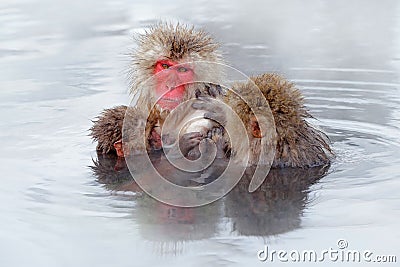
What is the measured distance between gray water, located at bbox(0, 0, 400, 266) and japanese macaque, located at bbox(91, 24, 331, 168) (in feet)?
0.37

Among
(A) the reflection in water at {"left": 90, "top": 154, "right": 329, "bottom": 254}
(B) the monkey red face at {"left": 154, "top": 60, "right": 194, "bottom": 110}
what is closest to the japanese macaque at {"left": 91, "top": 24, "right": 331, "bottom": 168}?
(B) the monkey red face at {"left": 154, "top": 60, "right": 194, "bottom": 110}

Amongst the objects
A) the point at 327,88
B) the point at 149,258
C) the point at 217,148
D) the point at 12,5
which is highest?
the point at 12,5

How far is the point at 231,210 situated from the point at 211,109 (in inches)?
25.5

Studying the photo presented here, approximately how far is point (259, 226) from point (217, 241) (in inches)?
8.2

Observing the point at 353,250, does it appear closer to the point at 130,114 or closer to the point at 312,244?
the point at 312,244

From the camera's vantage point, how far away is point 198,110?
352 cm

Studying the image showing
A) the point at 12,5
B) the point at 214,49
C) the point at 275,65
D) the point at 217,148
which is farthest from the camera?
the point at 12,5

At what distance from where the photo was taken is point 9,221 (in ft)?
9.32

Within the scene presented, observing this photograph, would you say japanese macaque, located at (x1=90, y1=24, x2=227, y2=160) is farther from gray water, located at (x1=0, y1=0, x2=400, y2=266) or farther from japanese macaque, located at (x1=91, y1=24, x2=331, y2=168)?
gray water, located at (x1=0, y1=0, x2=400, y2=266)

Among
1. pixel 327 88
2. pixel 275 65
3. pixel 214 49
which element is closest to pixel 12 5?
pixel 275 65

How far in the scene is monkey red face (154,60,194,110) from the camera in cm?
355

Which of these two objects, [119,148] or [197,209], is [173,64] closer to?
[119,148]

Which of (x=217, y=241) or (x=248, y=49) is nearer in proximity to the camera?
(x=217, y=241)

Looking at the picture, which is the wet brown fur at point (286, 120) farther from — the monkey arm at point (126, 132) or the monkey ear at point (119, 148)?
the monkey ear at point (119, 148)
